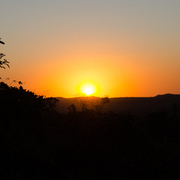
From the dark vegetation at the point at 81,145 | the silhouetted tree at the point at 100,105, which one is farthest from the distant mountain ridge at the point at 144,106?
the dark vegetation at the point at 81,145

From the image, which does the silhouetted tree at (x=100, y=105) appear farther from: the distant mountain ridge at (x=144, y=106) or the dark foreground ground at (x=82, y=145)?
the distant mountain ridge at (x=144, y=106)

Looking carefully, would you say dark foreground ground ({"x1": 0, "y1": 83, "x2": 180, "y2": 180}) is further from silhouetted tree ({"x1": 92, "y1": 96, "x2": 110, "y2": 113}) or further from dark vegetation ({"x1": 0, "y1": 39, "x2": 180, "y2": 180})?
silhouetted tree ({"x1": 92, "y1": 96, "x2": 110, "y2": 113})

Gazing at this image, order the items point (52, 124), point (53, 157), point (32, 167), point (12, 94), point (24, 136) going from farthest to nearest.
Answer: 1. point (12, 94)
2. point (52, 124)
3. point (24, 136)
4. point (53, 157)
5. point (32, 167)

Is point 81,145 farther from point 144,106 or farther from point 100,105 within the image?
point 144,106

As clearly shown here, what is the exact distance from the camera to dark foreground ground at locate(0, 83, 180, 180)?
8375 mm

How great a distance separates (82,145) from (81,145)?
0.14 ft

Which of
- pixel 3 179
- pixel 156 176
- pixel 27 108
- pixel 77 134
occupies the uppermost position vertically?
pixel 27 108

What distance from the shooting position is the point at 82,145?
383 inches

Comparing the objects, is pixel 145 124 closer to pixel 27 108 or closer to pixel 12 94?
pixel 27 108

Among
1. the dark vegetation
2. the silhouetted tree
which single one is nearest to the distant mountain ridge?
the silhouetted tree

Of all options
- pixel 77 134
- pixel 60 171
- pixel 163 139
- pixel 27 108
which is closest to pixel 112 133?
pixel 77 134

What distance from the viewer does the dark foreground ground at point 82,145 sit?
8375 millimetres

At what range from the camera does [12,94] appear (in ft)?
43.7

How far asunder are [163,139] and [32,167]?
6427mm
